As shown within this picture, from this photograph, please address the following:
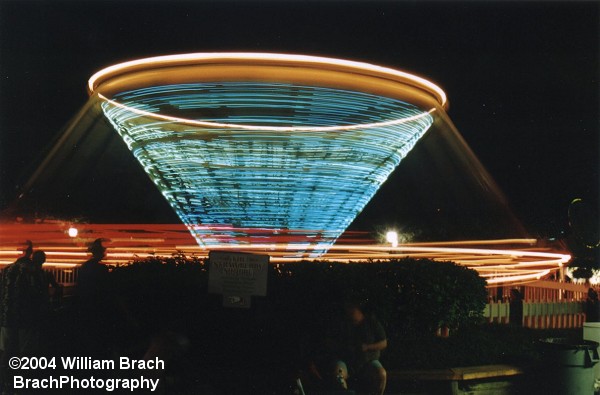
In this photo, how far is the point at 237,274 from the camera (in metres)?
7.41

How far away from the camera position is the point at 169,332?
23.9ft

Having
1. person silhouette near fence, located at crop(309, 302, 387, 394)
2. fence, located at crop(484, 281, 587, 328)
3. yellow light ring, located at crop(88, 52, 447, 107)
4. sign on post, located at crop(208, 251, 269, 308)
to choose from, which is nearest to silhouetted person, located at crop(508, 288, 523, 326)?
fence, located at crop(484, 281, 587, 328)

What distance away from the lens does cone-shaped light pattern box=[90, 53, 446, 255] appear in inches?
369

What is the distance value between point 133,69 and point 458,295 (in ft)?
17.0

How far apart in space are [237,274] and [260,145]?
2760mm

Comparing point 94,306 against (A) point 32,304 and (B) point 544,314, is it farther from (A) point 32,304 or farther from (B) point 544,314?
(B) point 544,314

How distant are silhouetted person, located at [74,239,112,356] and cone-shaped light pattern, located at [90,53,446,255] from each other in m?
1.94

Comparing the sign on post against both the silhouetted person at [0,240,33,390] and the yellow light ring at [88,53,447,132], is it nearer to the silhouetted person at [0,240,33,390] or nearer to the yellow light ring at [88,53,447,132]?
the yellow light ring at [88,53,447,132]

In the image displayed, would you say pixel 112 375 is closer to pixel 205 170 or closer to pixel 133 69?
pixel 205 170

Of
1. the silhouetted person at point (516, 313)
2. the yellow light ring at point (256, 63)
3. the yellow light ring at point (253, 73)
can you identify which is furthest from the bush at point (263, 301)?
the silhouetted person at point (516, 313)

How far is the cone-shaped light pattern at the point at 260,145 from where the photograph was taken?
369 inches

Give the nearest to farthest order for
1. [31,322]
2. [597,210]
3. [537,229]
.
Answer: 1. [31,322]
2. [597,210]
3. [537,229]

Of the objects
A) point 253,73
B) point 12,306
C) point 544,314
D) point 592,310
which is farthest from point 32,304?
point 592,310

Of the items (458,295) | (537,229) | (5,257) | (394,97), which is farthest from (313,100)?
(537,229)
